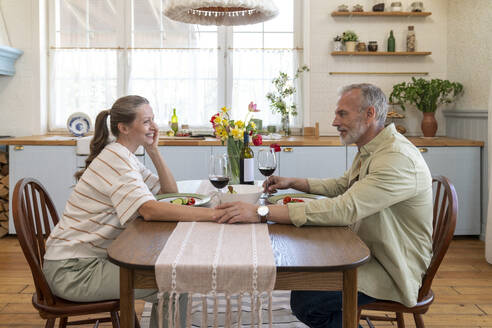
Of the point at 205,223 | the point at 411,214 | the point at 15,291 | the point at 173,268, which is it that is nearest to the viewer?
the point at 173,268

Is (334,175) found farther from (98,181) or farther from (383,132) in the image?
(98,181)

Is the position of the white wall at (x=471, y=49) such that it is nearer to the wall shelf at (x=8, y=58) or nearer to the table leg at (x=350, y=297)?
the table leg at (x=350, y=297)

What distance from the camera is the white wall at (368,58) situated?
5.03 m

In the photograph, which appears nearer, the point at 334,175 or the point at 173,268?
the point at 173,268

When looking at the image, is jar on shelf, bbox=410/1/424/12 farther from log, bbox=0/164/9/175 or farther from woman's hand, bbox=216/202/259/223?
log, bbox=0/164/9/175

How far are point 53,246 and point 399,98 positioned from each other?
12.3 ft

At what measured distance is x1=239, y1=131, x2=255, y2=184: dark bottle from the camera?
2.53 meters

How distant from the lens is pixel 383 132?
2.11 metres

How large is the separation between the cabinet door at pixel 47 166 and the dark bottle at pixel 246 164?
2.39m

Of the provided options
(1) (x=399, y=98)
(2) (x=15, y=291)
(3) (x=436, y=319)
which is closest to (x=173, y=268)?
(3) (x=436, y=319)

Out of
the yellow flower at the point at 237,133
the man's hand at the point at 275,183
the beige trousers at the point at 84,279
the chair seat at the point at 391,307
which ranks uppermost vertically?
Answer: the yellow flower at the point at 237,133

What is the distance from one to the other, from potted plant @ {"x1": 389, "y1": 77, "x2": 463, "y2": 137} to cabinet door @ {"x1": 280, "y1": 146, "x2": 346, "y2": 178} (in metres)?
0.89

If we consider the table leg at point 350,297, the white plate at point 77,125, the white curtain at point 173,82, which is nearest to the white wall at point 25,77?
the white plate at point 77,125

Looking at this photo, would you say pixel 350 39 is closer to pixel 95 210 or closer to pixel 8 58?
pixel 8 58
